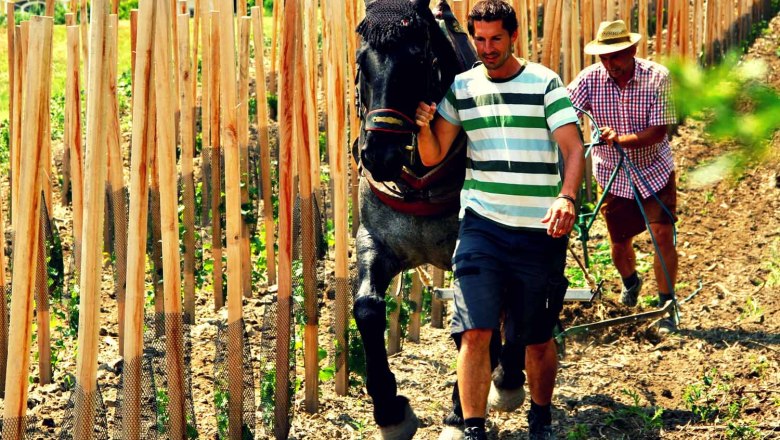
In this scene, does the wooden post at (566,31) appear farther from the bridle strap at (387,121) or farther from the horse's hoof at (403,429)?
the bridle strap at (387,121)

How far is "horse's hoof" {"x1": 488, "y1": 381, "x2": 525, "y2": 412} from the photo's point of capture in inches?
209

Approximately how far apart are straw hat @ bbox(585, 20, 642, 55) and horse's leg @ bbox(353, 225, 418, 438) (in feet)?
6.82

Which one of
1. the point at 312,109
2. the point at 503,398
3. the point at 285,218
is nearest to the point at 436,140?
the point at 285,218

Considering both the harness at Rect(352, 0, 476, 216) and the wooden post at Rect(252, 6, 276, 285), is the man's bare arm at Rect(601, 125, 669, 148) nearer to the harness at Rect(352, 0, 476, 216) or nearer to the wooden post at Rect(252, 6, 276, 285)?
the harness at Rect(352, 0, 476, 216)

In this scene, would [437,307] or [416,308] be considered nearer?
[416,308]

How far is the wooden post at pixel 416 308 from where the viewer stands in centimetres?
631

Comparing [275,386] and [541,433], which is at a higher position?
[275,386]

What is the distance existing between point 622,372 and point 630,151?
1.36 m

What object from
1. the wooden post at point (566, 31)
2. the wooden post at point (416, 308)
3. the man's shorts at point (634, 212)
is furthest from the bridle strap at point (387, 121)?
the wooden post at point (566, 31)

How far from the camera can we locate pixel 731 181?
2.31 m

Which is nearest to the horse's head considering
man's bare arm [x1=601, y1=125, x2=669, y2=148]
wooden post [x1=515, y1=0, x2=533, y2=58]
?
man's bare arm [x1=601, y1=125, x2=669, y2=148]

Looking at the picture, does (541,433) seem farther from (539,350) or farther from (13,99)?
(13,99)

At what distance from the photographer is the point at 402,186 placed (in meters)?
4.83

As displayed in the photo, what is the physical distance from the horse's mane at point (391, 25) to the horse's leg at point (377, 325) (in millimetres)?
932
